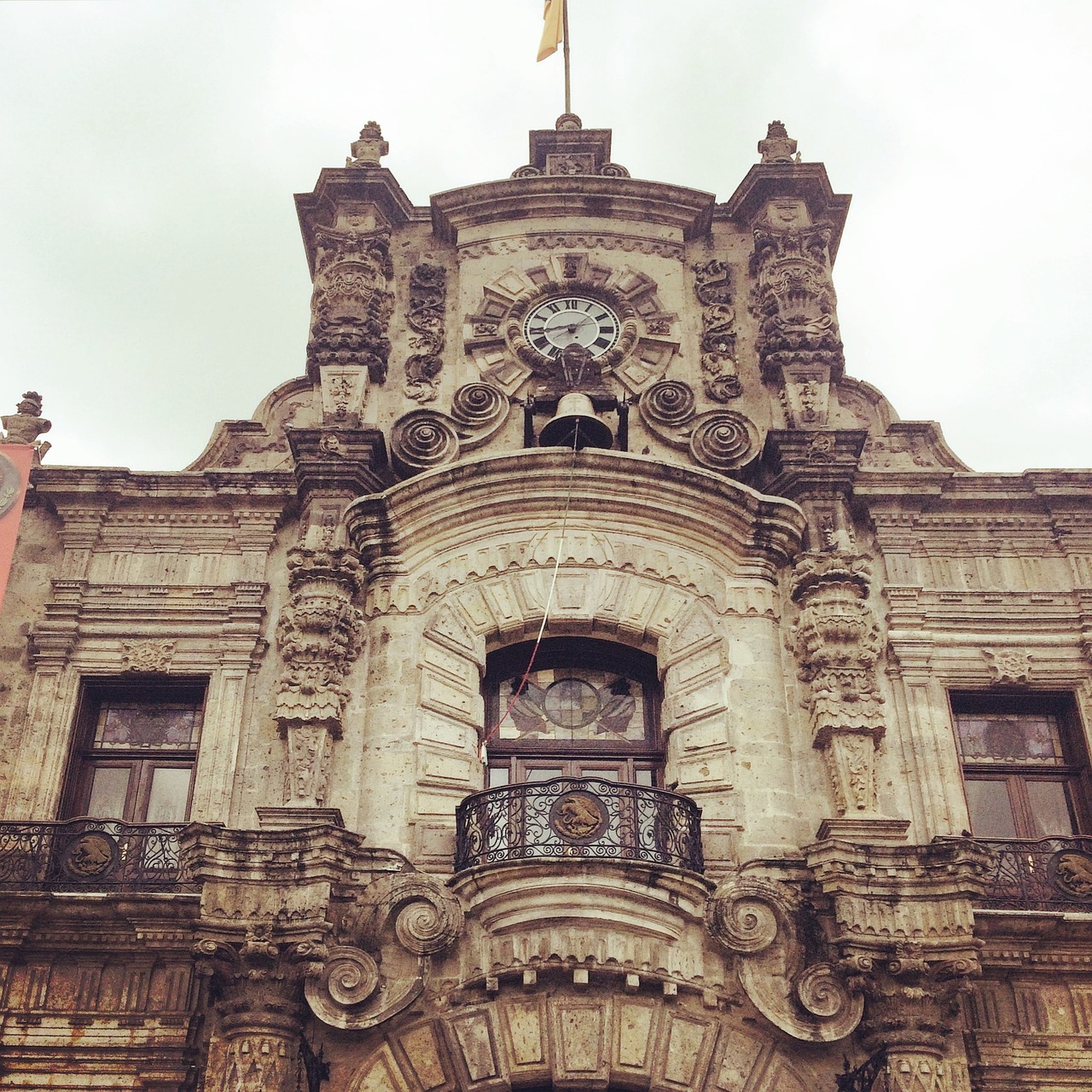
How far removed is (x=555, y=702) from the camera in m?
14.4

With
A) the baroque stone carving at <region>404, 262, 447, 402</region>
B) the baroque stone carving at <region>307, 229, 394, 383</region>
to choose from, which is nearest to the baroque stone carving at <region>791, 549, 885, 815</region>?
the baroque stone carving at <region>404, 262, 447, 402</region>

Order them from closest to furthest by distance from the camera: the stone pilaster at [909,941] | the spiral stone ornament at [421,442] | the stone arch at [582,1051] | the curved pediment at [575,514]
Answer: the stone pilaster at [909,941]
the stone arch at [582,1051]
the curved pediment at [575,514]
the spiral stone ornament at [421,442]

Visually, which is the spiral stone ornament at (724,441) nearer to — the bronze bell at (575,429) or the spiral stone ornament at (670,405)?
the spiral stone ornament at (670,405)

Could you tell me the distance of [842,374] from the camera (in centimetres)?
1655

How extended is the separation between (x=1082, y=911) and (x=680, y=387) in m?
6.83

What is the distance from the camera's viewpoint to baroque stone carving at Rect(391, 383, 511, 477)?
1555cm

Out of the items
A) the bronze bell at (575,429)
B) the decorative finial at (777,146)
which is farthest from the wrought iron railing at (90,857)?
the decorative finial at (777,146)

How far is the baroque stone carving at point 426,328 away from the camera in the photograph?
16.5 metres

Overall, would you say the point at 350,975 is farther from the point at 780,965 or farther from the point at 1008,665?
the point at 1008,665

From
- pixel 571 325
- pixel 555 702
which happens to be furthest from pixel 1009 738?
pixel 571 325

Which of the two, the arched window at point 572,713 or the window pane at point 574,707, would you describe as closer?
the arched window at point 572,713

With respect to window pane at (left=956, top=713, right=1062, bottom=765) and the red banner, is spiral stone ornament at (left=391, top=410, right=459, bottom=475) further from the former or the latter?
window pane at (left=956, top=713, right=1062, bottom=765)

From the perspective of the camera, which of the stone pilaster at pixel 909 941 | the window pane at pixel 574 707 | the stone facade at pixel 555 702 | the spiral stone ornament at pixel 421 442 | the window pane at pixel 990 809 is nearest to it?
the stone pilaster at pixel 909 941

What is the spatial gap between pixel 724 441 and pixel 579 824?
5.03 m
